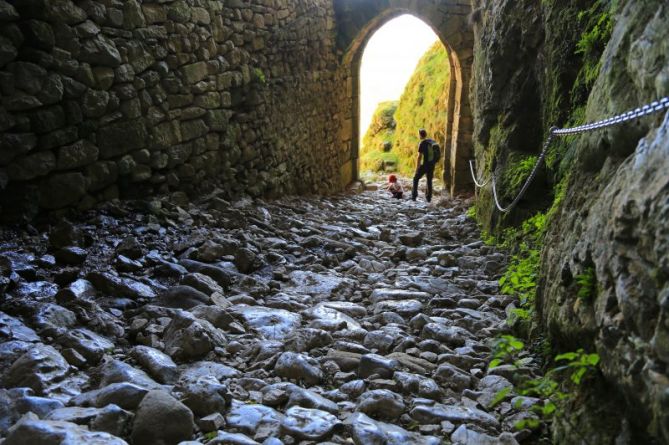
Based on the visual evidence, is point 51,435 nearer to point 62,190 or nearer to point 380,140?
point 62,190

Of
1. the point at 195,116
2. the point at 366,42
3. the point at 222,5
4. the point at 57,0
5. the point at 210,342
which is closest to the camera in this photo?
the point at 210,342

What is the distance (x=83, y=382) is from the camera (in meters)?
2.04

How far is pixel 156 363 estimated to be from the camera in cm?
218

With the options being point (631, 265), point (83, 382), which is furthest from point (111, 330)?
point (631, 265)

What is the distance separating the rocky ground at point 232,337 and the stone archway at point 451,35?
549 cm

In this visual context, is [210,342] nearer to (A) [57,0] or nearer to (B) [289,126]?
(A) [57,0]

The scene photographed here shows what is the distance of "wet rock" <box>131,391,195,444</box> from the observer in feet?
5.44

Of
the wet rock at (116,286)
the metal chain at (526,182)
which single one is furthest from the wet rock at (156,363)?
the metal chain at (526,182)

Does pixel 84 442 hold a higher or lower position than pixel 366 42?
lower

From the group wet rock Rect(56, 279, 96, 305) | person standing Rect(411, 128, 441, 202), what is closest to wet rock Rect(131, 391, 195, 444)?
wet rock Rect(56, 279, 96, 305)

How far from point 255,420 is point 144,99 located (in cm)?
323

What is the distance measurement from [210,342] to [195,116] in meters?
3.09

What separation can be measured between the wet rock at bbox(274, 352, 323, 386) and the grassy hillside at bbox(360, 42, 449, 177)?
1129cm

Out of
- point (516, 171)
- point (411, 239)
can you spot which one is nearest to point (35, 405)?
point (516, 171)
